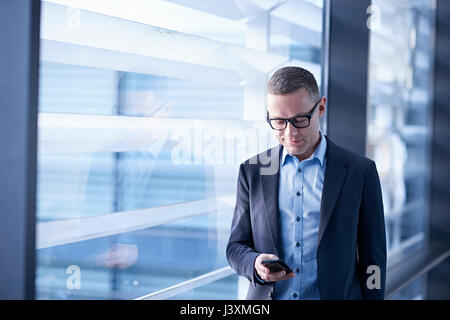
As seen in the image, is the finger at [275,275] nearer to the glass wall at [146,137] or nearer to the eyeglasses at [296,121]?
the eyeglasses at [296,121]

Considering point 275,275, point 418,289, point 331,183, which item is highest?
point 331,183

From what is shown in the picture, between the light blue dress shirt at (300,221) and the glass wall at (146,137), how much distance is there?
388 mm

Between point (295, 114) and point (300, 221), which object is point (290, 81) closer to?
point (295, 114)

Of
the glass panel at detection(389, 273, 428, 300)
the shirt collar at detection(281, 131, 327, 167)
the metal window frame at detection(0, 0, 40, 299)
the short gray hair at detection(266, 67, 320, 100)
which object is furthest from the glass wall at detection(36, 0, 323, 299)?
the glass panel at detection(389, 273, 428, 300)

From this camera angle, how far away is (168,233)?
1.58 m

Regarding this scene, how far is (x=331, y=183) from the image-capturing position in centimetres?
119

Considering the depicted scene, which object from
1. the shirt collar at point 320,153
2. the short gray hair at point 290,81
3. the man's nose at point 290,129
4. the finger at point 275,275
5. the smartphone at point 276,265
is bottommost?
the finger at point 275,275

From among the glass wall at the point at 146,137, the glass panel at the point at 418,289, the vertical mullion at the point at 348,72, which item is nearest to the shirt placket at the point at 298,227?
the glass wall at the point at 146,137

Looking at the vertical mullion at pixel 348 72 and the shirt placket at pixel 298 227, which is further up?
the vertical mullion at pixel 348 72

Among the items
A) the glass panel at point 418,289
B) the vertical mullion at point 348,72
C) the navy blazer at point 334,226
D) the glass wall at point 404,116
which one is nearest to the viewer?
the navy blazer at point 334,226

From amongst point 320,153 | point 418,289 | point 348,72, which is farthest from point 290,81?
point 418,289

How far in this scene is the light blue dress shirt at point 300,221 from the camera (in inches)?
47.0

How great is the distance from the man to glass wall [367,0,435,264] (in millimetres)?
2065

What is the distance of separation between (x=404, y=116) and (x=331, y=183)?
2.80 meters
